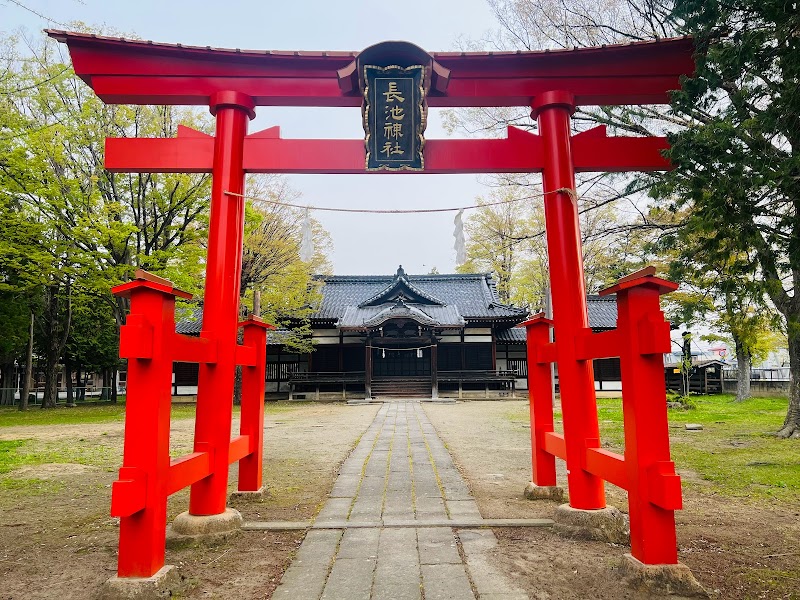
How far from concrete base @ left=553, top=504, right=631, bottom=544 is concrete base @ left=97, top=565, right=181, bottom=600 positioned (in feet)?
9.27

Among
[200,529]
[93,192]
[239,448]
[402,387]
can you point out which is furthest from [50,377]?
[200,529]

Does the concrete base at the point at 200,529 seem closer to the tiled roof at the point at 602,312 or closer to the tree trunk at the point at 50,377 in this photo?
the tree trunk at the point at 50,377

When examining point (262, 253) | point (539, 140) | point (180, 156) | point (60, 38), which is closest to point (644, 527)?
point (539, 140)

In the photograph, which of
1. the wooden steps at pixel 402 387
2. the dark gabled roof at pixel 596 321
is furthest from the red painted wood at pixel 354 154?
the dark gabled roof at pixel 596 321

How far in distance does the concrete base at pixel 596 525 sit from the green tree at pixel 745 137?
7.18 ft

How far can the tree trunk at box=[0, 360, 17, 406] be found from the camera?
26.8 m

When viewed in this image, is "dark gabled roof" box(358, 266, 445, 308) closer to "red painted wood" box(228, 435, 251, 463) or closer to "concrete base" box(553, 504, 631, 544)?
"red painted wood" box(228, 435, 251, 463)

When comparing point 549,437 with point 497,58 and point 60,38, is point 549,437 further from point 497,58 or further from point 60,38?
point 60,38

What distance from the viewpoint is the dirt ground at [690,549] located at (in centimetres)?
306

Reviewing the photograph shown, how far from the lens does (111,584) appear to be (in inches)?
116

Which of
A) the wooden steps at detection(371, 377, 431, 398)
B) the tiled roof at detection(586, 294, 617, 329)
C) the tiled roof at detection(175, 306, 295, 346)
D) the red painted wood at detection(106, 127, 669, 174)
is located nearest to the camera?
the red painted wood at detection(106, 127, 669, 174)

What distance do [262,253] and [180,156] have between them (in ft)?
46.5

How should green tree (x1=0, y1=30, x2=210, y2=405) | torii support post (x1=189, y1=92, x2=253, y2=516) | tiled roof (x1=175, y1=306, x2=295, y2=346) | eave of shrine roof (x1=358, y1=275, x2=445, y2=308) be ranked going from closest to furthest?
torii support post (x1=189, y1=92, x2=253, y2=516)
green tree (x1=0, y1=30, x2=210, y2=405)
tiled roof (x1=175, y1=306, x2=295, y2=346)
eave of shrine roof (x1=358, y1=275, x2=445, y2=308)

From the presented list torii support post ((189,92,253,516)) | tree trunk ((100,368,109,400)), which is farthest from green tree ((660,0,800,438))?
tree trunk ((100,368,109,400))
